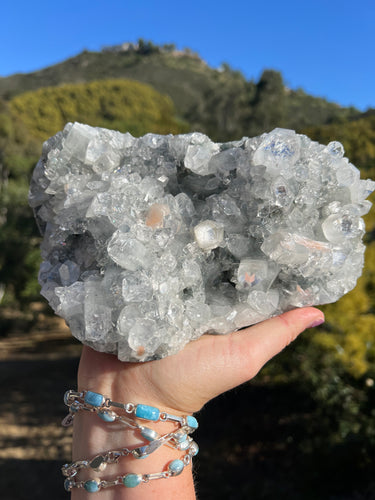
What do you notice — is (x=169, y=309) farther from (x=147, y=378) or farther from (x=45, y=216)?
(x=45, y=216)

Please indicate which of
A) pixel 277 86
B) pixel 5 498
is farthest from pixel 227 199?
pixel 277 86

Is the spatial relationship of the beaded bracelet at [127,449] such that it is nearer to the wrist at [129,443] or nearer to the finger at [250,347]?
the wrist at [129,443]

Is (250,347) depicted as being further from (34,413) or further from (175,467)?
(34,413)

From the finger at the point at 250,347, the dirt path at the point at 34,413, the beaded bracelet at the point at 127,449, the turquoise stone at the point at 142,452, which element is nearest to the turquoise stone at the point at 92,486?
the beaded bracelet at the point at 127,449

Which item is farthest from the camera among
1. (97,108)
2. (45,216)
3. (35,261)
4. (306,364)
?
(97,108)

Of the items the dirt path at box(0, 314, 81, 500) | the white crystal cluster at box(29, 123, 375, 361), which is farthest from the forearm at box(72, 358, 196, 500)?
the dirt path at box(0, 314, 81, 500)
